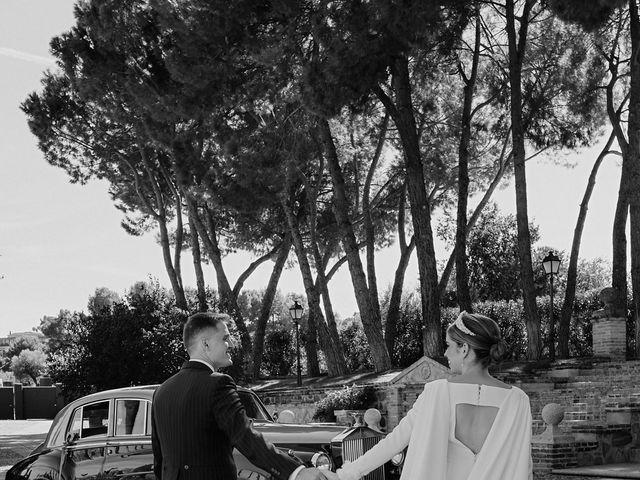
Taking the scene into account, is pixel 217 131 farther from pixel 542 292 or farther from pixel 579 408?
pixel 542 292

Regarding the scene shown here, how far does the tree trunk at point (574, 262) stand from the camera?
25.4 m

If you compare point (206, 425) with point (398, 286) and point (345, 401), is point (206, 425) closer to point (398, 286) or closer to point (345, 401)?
point (345, 401)

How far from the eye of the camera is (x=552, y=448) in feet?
44.7

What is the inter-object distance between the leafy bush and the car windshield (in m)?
11.1

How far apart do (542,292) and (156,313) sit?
19625 millimetres

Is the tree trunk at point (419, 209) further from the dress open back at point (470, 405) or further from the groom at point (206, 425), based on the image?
the dress open back at point (470, 405)

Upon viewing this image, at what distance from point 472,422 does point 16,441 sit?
80.3ft

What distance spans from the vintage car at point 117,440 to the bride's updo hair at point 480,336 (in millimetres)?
3775

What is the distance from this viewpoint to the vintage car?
797cm

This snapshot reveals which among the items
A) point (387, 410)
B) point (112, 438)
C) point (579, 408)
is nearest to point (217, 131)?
point (387, 410)

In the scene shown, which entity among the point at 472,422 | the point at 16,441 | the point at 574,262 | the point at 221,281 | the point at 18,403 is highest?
the point at 221,281

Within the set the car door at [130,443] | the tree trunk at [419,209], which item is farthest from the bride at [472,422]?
the tree trunk at [419,209]

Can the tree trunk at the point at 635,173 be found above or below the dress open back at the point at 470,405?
above

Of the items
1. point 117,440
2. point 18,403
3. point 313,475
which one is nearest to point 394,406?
point 117,440
